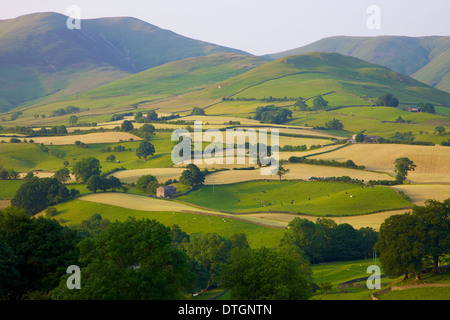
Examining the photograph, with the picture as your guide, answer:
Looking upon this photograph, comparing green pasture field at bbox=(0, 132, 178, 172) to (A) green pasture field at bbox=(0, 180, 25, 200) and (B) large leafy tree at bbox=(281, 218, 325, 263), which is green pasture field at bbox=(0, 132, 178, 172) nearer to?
(A) green pasture field at bbox=(0, 180, 25, 200)

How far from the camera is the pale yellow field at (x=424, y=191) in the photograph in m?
101

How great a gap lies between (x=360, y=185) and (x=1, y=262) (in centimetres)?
8831

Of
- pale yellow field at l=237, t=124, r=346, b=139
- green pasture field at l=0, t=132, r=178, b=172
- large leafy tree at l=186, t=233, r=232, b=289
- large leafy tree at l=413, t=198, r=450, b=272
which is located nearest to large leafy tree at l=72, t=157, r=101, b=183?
green pasture field at l=0, t=132, r=178, b=172

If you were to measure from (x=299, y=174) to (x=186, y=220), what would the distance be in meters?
45.3

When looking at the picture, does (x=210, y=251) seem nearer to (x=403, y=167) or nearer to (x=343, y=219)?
(x=343, y=219)

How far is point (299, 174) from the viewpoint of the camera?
425ft

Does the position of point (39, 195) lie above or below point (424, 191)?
below

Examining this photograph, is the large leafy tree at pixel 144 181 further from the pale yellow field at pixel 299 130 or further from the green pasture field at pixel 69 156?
the pale yellow field at pixel 299 130

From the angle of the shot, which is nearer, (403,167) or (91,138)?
(403,167)

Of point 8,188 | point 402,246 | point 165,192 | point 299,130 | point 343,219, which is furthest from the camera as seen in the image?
point 299,130

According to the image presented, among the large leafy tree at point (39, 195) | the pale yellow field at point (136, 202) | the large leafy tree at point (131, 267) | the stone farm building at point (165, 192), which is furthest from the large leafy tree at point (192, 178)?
the large leafy tree at point (131, 267)

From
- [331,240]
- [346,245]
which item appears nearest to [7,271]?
[331,240]
